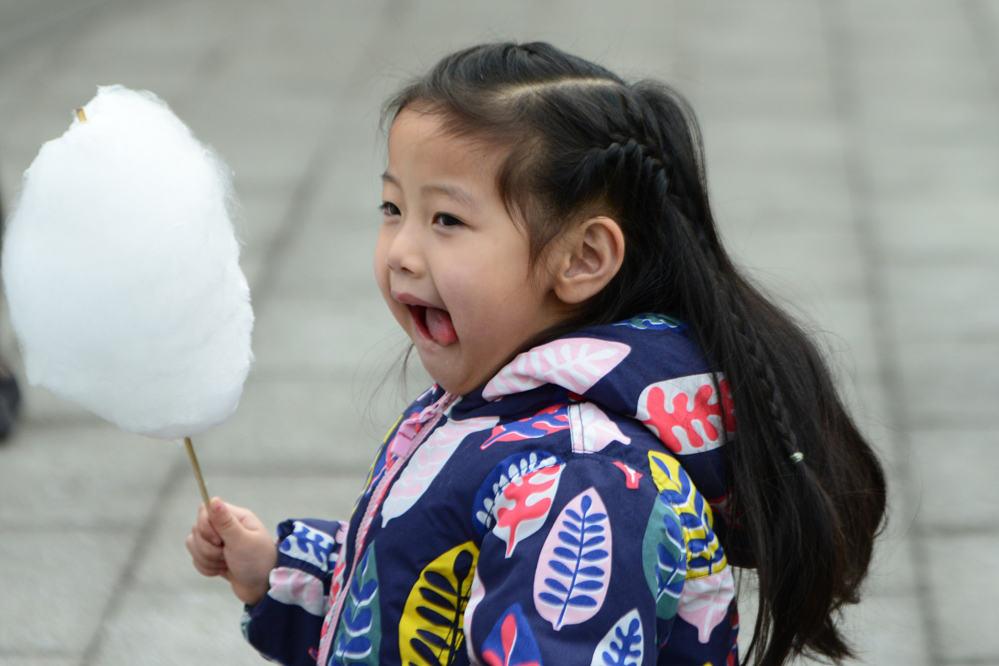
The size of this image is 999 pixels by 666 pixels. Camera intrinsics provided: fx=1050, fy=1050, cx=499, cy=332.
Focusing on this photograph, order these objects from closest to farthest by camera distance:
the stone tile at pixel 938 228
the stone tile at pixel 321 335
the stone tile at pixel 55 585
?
the stone tile at pixel 55 585 → the stone tile at pixel 321 335 → the stone tile at pixel 938 228

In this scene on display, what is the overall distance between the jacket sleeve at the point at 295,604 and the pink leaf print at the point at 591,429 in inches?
19.4

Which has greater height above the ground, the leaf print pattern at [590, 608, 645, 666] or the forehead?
the forehead

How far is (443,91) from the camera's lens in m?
1.12

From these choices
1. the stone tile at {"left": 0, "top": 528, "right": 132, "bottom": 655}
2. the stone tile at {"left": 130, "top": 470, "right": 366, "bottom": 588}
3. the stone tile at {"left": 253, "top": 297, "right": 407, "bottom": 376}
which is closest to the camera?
the stone tile at {"left": 0, "top": 528, "right": 132, "bottom": 655}

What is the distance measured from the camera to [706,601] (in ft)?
3.53

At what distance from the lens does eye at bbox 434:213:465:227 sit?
1088mm

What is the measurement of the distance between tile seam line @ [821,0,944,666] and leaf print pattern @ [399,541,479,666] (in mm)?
1165

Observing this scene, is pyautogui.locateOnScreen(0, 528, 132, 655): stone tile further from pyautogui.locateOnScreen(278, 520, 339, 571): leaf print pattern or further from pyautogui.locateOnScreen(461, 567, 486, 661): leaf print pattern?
pyautogui.locateOnScreen(461, 567, 486, 661): leaf print pattern

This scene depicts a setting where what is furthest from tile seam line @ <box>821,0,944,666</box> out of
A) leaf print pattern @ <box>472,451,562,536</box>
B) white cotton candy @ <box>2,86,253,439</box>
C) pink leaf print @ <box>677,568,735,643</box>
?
white cotton candy @ <box>2,86,253,439</box>

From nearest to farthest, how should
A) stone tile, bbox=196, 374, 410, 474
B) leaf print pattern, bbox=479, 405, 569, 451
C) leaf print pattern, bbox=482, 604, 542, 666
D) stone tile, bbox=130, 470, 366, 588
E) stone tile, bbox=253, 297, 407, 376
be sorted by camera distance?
leaf print pattern, bbox=482, 604, 542, 666, leaf print pattern, bbox=479, 405, 569, 451, stone tile, bbox=130, 470, 366, 588, stone tile, bbox=196, 374, 410, 474, stone tile, bbox=253, 297, 407, 376

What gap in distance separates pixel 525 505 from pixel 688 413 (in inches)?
8.8

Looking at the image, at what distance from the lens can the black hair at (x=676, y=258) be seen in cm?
109

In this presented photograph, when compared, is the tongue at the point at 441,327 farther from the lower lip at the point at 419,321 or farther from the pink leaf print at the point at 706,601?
the pink leaf print at the point at 706,601

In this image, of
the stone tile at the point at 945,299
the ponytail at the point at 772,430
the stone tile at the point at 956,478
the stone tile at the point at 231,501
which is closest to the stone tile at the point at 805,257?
the stone tile at the point at 945,299
